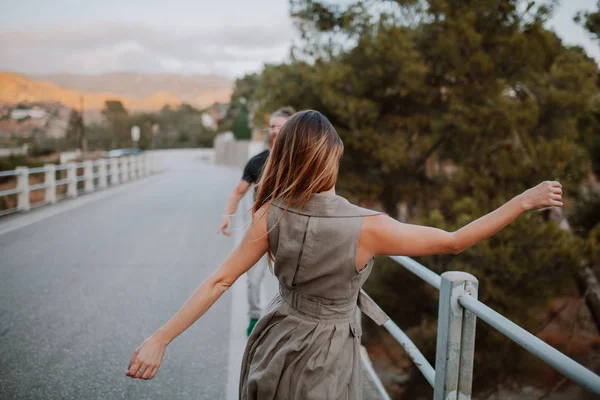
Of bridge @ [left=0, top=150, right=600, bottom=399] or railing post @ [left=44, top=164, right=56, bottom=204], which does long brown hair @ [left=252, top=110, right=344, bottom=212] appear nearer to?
bridge @ [left=0, top=150, right=600, bottom=399]

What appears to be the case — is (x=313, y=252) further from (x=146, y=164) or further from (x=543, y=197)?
(x=146, y=164)

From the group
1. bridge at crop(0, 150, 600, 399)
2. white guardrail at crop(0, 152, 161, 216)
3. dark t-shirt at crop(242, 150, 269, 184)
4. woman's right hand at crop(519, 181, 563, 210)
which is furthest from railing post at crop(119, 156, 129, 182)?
woman's right hand at crop(519, 181, 563, 210)

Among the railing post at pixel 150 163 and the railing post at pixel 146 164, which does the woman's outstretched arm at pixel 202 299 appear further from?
the railing post at pixel 150 163

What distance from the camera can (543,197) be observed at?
2.02 m

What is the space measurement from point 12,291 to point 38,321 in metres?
1.34

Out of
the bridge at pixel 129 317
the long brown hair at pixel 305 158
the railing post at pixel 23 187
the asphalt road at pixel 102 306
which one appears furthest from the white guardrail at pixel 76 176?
the long brown hair at pixel 305 158

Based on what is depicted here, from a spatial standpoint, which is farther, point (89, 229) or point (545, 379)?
point (545, 379)

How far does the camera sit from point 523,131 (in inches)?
484

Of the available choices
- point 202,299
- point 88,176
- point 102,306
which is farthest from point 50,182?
point 202,299

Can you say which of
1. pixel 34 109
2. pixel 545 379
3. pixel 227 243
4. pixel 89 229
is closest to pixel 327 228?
pixel 227 243

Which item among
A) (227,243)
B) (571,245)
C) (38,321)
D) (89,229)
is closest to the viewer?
(38,321)

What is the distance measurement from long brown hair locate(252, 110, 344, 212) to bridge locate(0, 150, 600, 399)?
842mm

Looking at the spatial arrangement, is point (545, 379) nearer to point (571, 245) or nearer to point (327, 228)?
point (571, 245)

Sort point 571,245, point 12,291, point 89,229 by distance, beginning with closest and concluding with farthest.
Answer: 1. point 12,291
2. point 571,245
3. point 89,229
